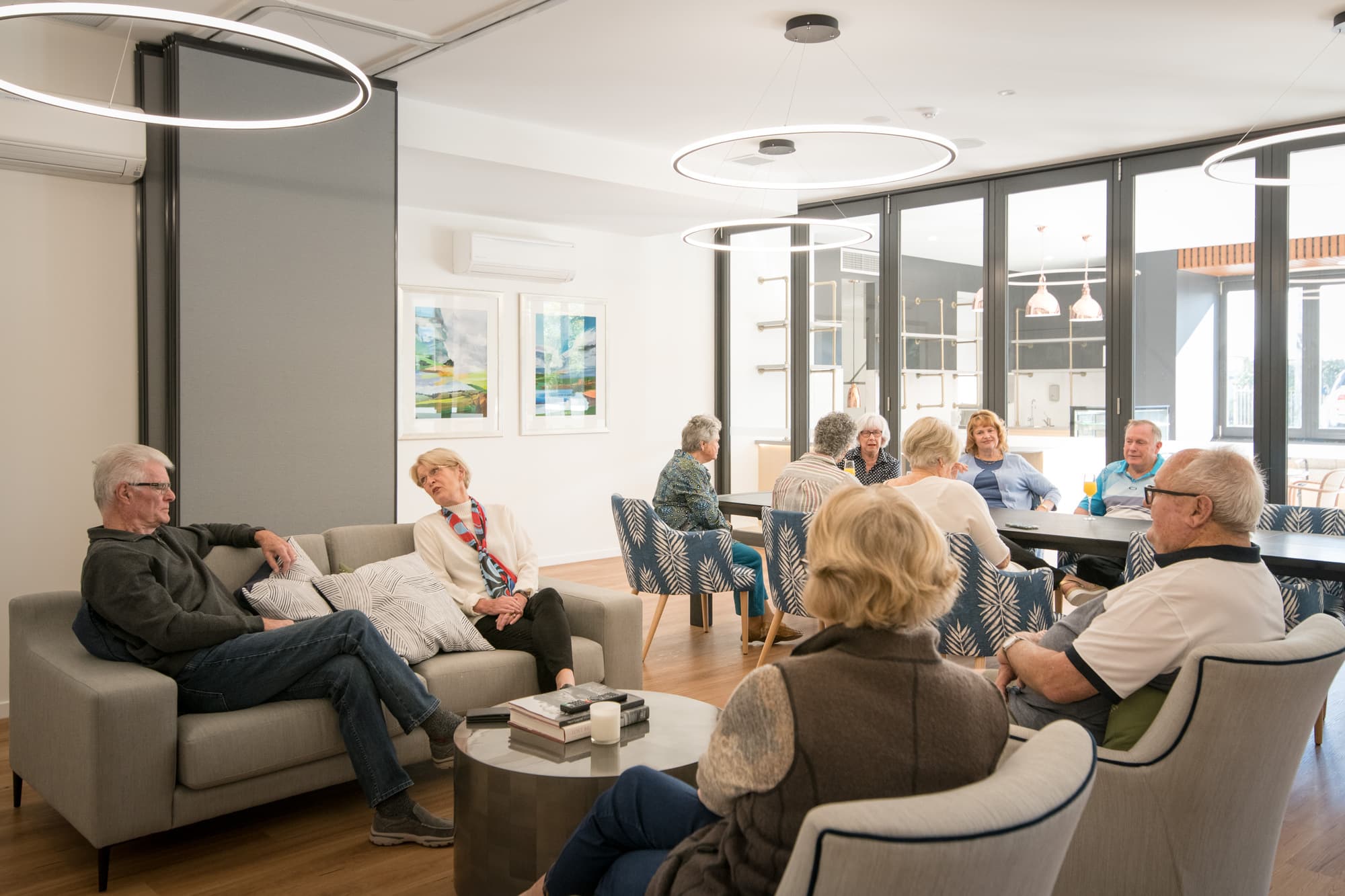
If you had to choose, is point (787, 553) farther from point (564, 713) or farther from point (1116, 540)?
point (564, 713)

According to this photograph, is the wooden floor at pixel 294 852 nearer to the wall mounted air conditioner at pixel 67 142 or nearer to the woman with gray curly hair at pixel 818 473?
the woman with gray curly hair at pixel 818 473

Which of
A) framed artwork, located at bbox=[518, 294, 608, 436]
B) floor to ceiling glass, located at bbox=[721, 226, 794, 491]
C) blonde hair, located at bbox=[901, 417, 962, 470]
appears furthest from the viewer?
floor to ceiling glass, located at bbox=[721, 226, 794, 491]

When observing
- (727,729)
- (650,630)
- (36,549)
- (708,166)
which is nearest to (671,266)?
(708,166)

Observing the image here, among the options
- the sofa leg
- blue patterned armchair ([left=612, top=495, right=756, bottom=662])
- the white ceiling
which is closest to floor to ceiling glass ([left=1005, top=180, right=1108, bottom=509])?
the white ceiling

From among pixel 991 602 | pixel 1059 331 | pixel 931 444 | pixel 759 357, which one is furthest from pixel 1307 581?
pixel 759 357

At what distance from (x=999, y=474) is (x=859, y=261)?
3.11m

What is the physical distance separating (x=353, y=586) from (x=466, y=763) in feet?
4.36

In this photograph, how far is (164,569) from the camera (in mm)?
3174

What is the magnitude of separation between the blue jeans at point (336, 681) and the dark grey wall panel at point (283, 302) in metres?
1.71

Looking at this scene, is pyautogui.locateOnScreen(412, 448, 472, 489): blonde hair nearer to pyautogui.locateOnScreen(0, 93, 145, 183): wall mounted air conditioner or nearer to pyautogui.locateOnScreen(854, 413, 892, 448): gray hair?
pyautogui.locateOnScreen(0, 93, 145, 183): wall mounted air conditioner

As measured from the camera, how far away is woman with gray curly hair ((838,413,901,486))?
6.39 m

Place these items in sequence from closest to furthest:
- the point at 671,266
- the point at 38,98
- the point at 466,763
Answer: the point at 466,763, the point at 38,98, the point at 671,266

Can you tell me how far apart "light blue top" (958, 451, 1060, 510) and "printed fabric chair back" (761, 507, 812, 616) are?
5.20 feet

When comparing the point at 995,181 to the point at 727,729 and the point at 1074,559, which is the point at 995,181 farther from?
the point at 727,729
